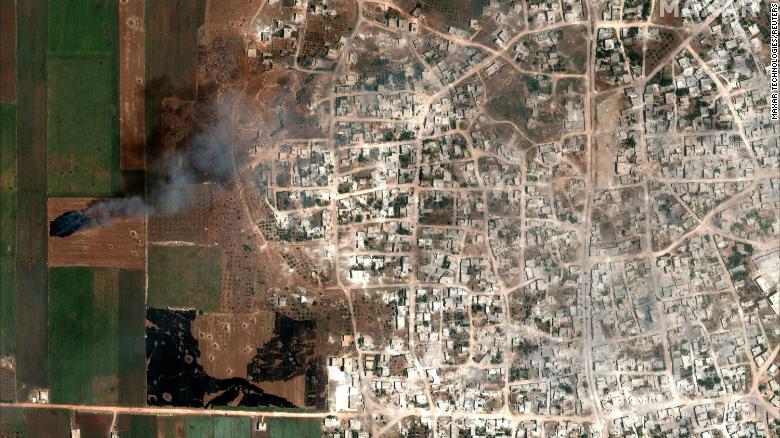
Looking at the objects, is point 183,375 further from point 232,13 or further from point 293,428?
point 232,13

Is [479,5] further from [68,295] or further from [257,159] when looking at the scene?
[68,295]

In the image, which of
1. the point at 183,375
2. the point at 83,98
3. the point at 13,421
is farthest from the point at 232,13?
the point at 13,421

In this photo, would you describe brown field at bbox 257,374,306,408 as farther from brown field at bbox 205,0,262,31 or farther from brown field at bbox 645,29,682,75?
brown field at bbox 645,29,682,75

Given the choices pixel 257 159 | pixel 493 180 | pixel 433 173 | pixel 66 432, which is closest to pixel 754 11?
pixel 493 180

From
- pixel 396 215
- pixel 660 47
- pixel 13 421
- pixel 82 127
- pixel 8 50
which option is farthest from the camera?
pixel 13 421

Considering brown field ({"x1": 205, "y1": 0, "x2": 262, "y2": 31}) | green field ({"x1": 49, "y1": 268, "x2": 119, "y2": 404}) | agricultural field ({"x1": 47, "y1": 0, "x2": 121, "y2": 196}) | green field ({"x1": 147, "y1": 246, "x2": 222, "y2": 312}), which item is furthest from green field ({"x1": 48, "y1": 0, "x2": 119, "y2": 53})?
green field ({"x1": 49, "y1": 268, "x2": 119, "y2": 404})
